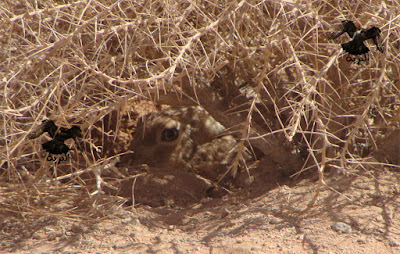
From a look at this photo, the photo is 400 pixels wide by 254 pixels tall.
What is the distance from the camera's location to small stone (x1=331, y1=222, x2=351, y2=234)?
90.7 inches

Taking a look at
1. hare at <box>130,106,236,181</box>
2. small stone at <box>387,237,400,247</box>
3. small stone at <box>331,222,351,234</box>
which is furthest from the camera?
hare at <box>130,106,236,181</box>

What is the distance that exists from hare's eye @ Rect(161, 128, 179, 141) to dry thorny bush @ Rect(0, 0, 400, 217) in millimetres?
482

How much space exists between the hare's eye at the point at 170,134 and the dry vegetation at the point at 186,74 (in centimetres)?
54

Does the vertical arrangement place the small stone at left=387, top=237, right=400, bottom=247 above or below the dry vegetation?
below

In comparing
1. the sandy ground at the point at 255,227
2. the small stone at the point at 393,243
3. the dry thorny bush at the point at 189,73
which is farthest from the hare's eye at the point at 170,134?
the small stone at the point at 393,243

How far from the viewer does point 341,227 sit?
7.61 ft

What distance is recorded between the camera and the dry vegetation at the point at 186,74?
2229 millimetres

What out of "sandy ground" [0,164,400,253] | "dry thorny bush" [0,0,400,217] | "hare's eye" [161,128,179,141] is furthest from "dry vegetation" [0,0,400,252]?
"hare's eye" [161,128,179,141]

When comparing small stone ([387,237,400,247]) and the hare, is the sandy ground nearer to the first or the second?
small stone ([387,237,400,247])

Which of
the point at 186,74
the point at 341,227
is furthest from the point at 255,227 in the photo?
the point at 186,74

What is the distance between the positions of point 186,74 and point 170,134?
1255mm

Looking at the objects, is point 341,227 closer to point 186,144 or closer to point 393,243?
point 393,243

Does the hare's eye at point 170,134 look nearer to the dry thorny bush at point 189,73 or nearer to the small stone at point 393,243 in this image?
the dry thorny bush at point 189,73

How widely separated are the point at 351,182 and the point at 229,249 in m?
0.84
